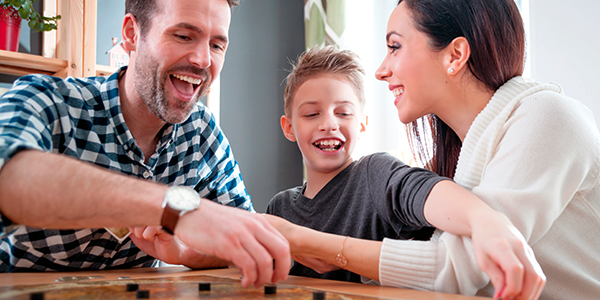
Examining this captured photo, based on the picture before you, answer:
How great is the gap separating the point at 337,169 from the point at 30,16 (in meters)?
1.67

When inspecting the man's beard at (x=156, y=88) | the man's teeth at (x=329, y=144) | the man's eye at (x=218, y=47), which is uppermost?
the man's eye at (x=218, y=47)

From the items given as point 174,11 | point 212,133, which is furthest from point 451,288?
point 174,11

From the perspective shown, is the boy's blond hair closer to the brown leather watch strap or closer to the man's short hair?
the man's short hair

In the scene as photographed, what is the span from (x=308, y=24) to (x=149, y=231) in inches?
92.6

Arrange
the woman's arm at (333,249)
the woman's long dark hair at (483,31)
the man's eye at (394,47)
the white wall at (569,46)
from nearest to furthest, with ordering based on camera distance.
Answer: the woman's arm at (333,249) < the woman's long dark hair at (483,31) < the man's eye at (394,47) < the white wall at (569,46)

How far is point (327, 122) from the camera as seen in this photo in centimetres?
147

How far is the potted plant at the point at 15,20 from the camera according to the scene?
2068 millimetres

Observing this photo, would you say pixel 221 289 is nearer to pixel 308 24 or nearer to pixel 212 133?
pixel 212 133

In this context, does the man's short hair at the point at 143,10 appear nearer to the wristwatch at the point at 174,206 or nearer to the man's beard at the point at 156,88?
the man's beard at the point at 156,88

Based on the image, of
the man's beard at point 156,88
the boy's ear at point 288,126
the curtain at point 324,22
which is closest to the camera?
the man's beard at point 156,88

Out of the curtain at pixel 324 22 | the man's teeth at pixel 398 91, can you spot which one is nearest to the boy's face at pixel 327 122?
the man's teeth at pixel 398 91

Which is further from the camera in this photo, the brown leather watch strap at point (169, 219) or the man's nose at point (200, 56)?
the man's nose at point (200, 56)

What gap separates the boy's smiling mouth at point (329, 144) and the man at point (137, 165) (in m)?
0.35

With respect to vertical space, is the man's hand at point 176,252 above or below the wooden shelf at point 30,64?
below
